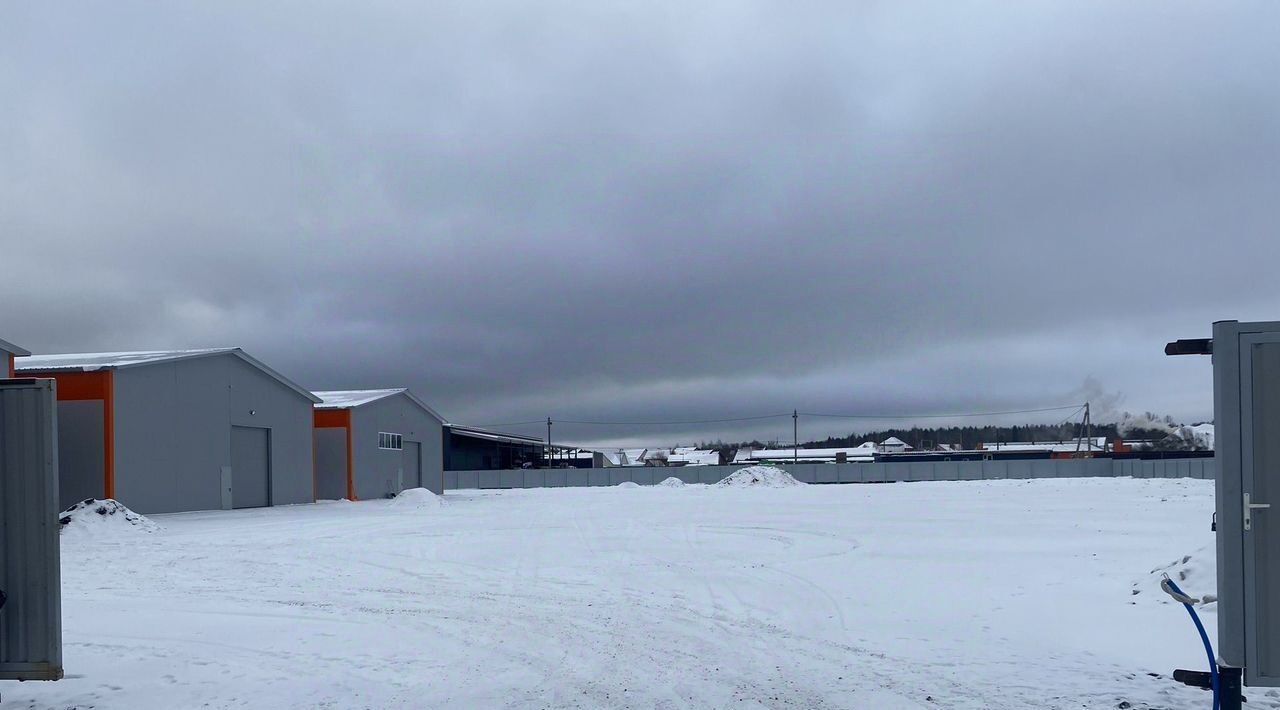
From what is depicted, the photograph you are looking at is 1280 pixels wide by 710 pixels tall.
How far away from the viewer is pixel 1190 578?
1154 centimetres

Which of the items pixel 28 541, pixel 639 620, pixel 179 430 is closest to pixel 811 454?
pixel 179 430

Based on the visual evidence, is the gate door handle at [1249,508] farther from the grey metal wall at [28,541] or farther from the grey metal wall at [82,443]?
the grey metal wall at [82,443]

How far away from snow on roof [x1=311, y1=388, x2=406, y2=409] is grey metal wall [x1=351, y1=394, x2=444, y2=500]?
0.98 ft

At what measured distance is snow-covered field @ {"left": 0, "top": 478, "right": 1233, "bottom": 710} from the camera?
8133mm

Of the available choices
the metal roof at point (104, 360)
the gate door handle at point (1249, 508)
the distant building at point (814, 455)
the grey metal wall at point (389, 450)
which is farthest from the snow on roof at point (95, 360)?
the distant building at point (814, 455)

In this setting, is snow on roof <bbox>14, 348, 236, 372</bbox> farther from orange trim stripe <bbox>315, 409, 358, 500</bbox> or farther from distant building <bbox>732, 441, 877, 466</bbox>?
distant building <bbox>732, 441, 877, 466</bbox>

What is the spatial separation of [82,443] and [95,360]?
3.67 m

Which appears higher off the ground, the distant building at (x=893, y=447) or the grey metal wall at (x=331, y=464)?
the grey metal wall at (x=331, y=464)

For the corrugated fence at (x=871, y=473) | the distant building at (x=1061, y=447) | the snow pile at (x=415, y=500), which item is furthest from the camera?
the distant building at (x=1061, y=447)

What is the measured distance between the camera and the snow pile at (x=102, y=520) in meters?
24.4

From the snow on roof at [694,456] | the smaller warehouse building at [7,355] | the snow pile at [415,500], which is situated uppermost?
the smaller warehouse building at [7,355]

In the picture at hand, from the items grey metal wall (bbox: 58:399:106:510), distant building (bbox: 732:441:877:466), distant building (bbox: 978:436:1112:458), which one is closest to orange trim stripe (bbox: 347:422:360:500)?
grey metal wall (bbox: 58:399:106:510)

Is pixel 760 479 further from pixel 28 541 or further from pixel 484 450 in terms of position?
pixel 28 541

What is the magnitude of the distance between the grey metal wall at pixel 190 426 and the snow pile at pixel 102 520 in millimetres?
3916
